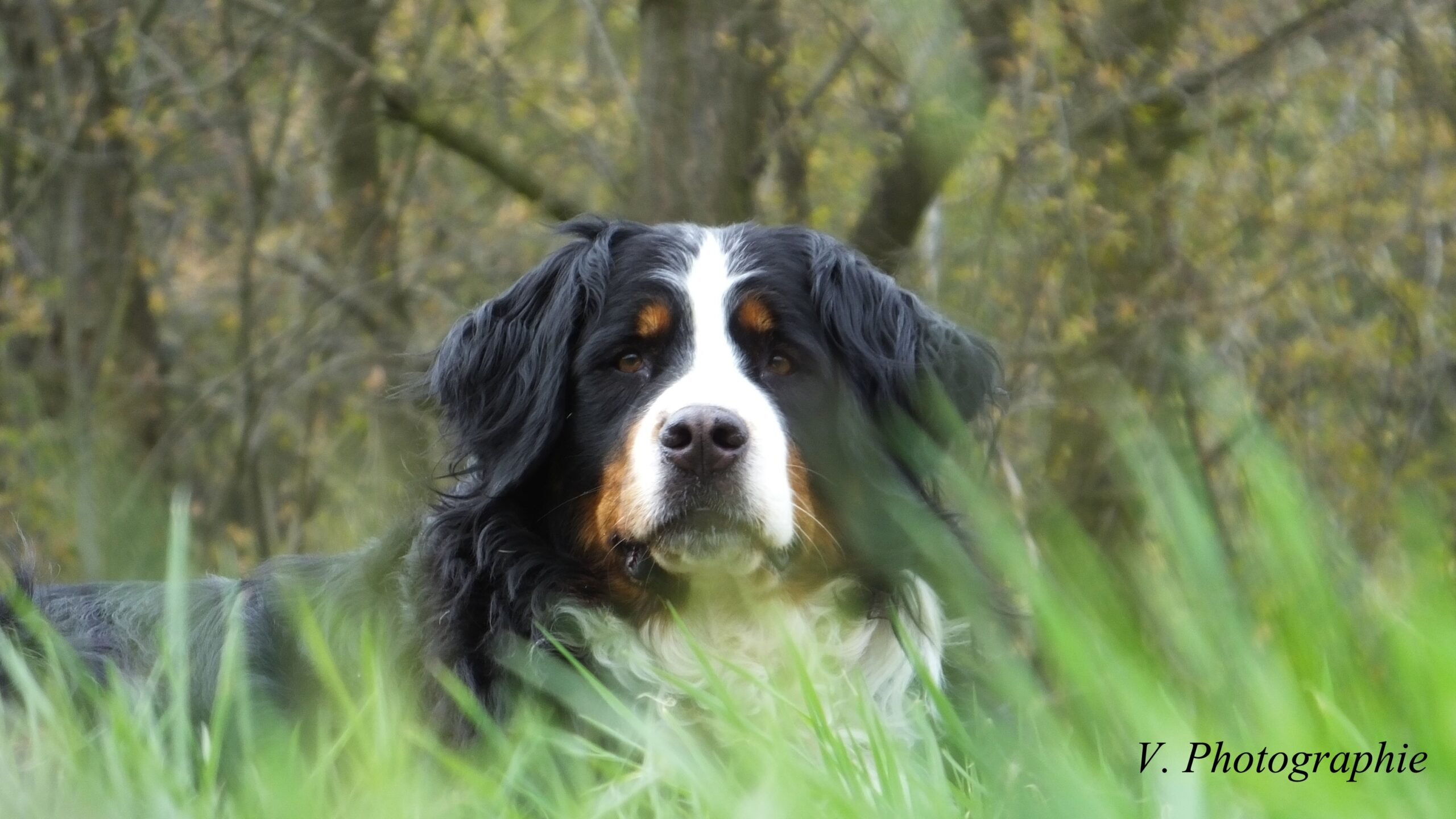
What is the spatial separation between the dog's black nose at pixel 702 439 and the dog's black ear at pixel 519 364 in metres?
0.49

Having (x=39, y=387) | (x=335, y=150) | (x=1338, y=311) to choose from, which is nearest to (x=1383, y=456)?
(x=1338, y=311)

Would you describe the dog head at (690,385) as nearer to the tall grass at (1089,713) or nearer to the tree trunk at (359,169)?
the tall grass at (1089,713)

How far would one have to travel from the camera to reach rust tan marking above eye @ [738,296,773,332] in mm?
3621

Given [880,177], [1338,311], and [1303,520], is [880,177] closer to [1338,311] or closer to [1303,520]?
[1338,311]

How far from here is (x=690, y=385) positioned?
3.41 m

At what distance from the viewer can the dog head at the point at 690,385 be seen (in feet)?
10.9

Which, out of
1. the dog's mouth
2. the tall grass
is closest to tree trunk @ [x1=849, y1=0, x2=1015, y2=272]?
the dog's mouth

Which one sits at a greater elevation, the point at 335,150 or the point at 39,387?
the point at 335,150

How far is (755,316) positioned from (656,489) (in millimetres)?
546

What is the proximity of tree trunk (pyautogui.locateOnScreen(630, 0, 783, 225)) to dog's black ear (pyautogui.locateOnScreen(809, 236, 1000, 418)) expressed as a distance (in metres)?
2.56

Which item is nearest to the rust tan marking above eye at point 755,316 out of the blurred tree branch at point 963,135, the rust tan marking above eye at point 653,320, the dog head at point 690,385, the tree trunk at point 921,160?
the dog head at point 690,385

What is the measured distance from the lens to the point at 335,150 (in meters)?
8.09

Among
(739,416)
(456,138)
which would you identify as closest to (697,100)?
(456,138)

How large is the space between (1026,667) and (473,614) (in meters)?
2.28
